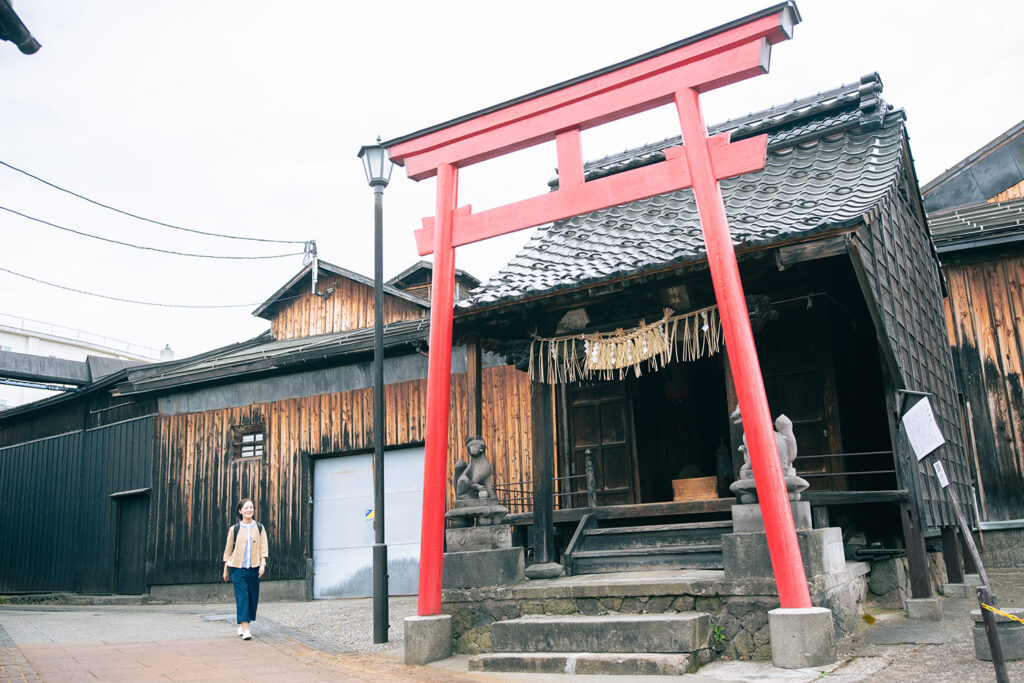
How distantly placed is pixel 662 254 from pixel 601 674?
4.30 metres

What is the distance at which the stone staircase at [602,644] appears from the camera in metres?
6.39

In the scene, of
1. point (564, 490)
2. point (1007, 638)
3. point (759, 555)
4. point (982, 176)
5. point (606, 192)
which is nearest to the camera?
point (1007, 638)

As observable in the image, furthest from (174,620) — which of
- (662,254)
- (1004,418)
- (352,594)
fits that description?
(1004,418)

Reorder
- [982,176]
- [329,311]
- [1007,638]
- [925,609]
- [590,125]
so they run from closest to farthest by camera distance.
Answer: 1. [1007,638]
2. [590,125]
3. [925,609]
4. [982,176]
5. [329,311]

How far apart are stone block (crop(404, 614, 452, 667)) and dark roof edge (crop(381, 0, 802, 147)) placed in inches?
199

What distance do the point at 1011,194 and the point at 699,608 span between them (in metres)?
14.0

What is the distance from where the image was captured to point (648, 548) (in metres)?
8.62

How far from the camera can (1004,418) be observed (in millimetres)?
13109

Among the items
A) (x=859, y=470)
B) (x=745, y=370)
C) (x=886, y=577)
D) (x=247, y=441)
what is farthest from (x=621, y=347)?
(x=247, y=441)

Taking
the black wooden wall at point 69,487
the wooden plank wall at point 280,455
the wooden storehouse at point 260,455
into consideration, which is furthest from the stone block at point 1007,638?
the black wooden wall at point 69,487

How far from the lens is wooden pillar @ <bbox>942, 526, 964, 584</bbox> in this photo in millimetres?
10219

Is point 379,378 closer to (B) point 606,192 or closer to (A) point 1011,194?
(B) point 606,192

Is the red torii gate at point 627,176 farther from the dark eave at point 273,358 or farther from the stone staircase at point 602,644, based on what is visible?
the dark eave at point 273,358

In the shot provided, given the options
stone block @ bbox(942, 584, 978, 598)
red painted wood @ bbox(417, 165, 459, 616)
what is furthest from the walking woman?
stone block @ bbox(942, 584, 978, 598)
